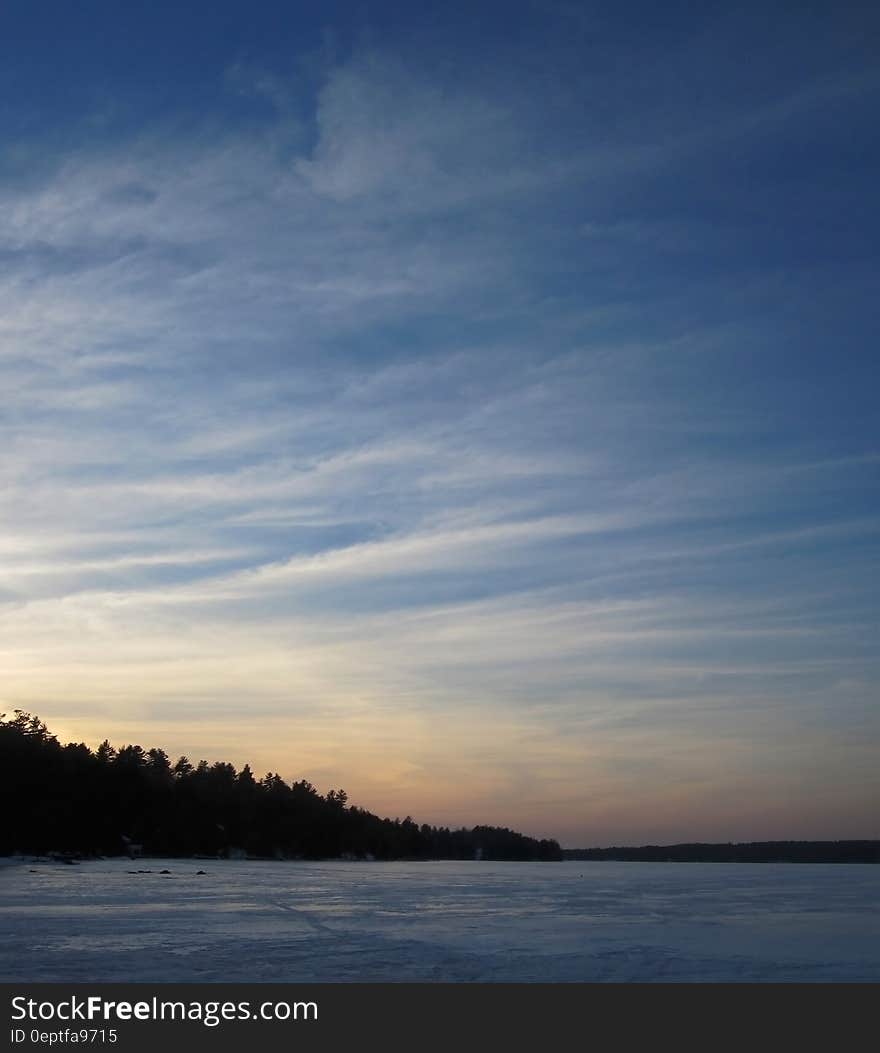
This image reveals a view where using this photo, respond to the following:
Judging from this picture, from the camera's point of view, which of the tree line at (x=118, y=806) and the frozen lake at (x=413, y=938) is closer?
the frozen lake at (x=413, y=938)

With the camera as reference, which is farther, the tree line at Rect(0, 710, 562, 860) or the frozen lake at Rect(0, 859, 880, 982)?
the tree line at Rect(0, 710, 562, 860)

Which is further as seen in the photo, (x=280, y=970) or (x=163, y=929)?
(x=163, y=929)

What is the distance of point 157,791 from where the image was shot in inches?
6476

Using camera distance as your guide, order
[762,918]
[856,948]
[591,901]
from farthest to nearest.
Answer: [591,901] → [762,918] → [856,948]

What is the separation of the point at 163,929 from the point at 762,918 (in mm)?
30714

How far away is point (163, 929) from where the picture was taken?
3841 cm

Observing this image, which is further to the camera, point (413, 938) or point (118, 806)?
point (118, 806)
